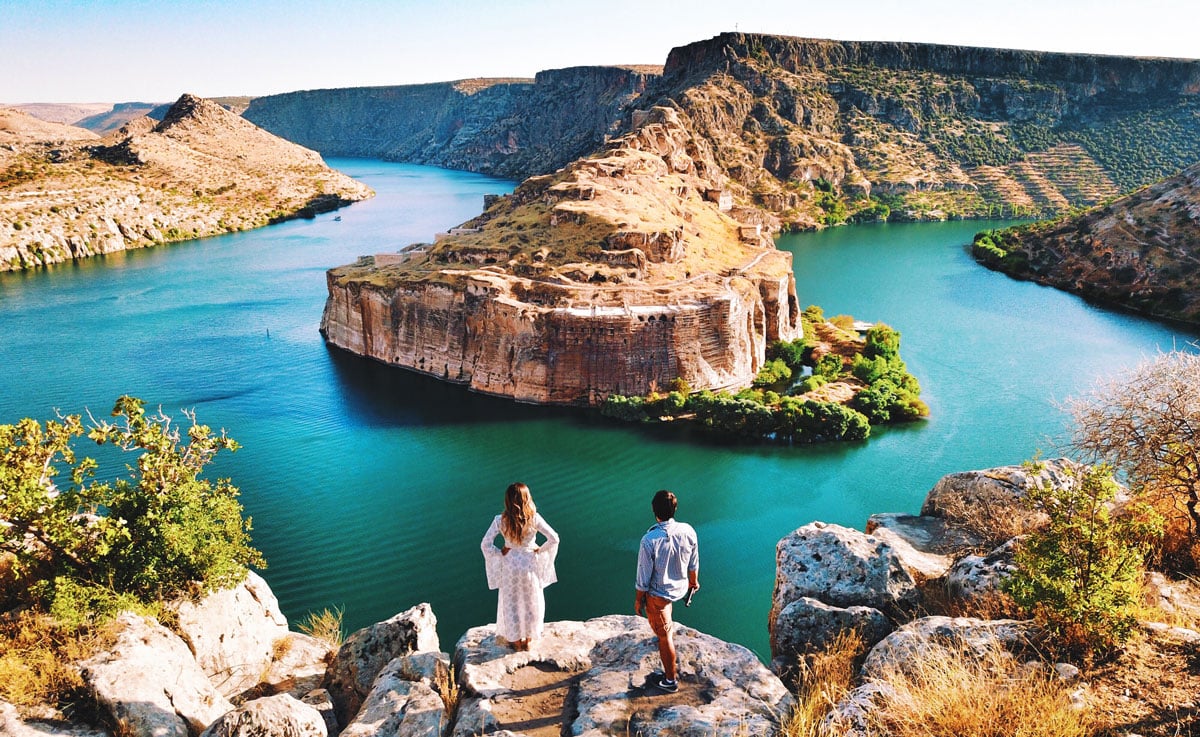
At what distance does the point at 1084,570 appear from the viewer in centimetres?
723

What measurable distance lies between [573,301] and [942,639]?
30.3 metres

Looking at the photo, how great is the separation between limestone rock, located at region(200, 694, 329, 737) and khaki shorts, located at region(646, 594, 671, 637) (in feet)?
13.1

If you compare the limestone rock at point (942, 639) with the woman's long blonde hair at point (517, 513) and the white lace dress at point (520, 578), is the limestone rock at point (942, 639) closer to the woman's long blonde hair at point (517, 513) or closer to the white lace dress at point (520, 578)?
the white lace dress at point (520, 578)

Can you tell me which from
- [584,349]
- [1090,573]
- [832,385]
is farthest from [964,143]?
[1090,573]

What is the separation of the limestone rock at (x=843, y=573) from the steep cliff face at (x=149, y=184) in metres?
86.0

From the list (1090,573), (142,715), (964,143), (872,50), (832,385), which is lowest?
(832,385)

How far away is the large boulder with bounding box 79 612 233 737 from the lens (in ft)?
28.5

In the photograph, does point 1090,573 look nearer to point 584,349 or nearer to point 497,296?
point 584,349

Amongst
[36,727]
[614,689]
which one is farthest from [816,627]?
[36,727]

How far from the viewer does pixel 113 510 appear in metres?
12.0

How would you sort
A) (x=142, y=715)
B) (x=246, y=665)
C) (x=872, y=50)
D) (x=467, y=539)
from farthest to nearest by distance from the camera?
(x=872, y=50) < (x=467, y=539) < (x=246, y=665) < (x=142, y=715)

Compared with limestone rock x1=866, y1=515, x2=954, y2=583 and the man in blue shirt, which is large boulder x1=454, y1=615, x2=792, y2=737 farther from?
limestone rock x1=866, y1=515, x2=954, y2=583

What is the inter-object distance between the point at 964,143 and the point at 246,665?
126 m

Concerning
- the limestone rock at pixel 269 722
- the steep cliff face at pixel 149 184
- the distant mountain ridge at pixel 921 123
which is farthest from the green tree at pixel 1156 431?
the steep cliff face at pixel 149 184
